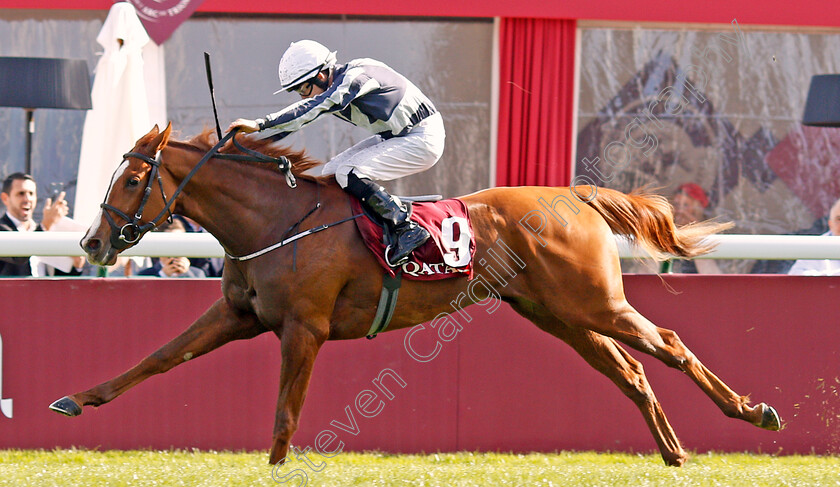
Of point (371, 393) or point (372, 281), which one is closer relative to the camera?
point (372, 281)

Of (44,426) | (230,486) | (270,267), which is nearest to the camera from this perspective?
(230,486)

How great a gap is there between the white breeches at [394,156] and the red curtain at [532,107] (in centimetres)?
301

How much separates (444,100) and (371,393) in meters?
3.26

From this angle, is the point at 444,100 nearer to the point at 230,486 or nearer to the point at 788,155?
the point at 788,155

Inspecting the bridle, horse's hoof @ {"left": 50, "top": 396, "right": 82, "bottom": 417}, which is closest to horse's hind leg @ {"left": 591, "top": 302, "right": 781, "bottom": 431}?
the bridle

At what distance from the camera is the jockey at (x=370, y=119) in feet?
13.4

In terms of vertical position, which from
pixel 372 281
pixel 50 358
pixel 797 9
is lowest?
pixel 50 358

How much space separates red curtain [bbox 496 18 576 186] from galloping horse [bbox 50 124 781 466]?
2.63 metres

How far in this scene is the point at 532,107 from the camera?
294 inches

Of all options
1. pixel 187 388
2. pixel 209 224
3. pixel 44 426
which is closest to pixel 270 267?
pixel 209 224

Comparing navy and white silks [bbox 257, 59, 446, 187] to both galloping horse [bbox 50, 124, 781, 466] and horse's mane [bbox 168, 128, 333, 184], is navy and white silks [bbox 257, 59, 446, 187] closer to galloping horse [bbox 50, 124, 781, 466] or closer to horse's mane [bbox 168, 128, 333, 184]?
horse's mane [bbox 168, 128, 333, 184]

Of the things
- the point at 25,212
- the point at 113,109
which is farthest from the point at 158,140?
the point at 113,109

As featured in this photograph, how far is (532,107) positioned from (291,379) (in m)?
3.99

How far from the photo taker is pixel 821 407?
5.30 meters
